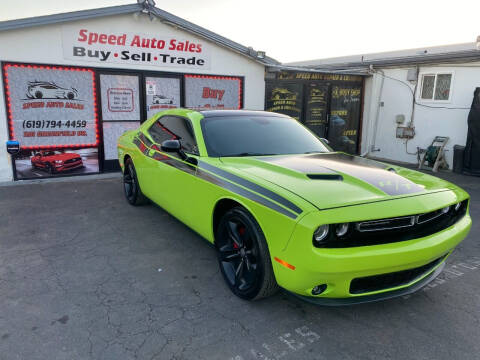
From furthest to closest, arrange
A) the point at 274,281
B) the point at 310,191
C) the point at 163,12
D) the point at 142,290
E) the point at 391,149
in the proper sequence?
the point at 391,149
the point at 163,12
the point at 142,290
the point at 274,281
the point at 310,191

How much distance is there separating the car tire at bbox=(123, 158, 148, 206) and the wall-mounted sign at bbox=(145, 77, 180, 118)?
10.2 feet

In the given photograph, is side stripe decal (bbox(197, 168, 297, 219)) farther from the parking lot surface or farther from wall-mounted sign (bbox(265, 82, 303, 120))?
wall-mounted sign (bbox(265, 82, 303, 120))

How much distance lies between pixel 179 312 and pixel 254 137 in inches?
76.0

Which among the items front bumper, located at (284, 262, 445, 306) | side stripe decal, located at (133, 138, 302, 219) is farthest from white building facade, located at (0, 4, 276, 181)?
front bumper, located at (284, 262, 445, 306)

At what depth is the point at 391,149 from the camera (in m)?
11.3

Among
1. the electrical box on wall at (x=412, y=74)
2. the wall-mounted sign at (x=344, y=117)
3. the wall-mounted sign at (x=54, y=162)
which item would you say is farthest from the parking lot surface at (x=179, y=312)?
the wall-mounted sign at (x=344, y=117)

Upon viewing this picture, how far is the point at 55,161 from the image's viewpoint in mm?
7535

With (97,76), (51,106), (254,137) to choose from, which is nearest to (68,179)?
(51,106)

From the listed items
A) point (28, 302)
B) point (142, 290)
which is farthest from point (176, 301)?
point (28, 302)

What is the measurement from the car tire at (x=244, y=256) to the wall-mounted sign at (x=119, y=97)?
231 inches

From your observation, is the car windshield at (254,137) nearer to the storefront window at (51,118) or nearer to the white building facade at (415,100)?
the storefront window at (51,118)

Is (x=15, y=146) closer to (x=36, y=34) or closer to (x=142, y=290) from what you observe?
(x=36, y=34)

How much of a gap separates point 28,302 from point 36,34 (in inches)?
236

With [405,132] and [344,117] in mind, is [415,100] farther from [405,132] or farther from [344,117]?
[344,117]
